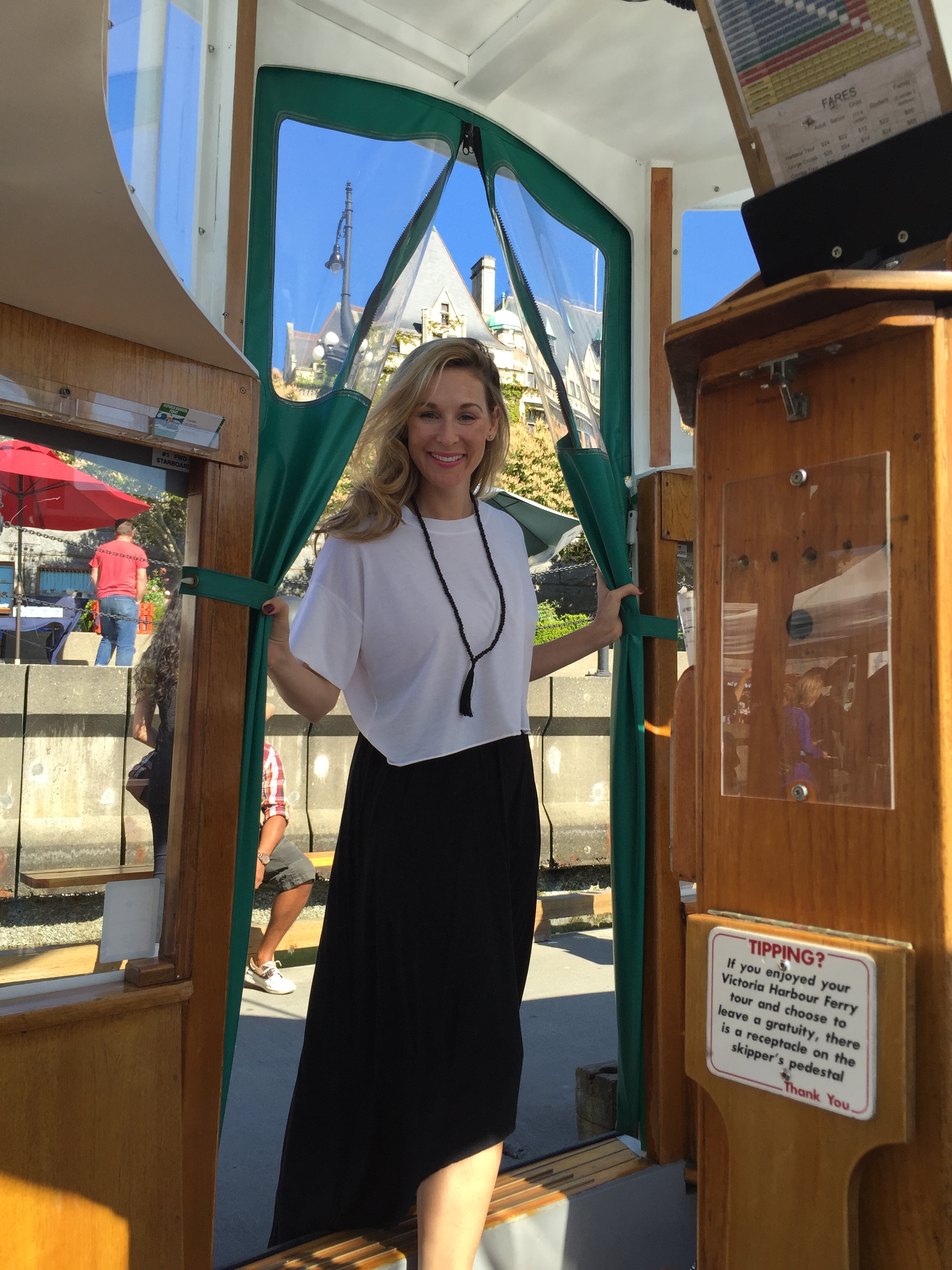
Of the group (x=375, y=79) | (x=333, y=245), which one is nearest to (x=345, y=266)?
(x=333, y=245)

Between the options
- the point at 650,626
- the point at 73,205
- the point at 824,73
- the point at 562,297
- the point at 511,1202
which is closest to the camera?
the point at 824,73

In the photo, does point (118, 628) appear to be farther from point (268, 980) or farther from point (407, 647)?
point (268, 980)

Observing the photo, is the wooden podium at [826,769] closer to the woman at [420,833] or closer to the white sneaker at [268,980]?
the woman at [420,833]

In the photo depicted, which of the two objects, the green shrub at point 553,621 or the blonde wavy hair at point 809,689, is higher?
the green shrub at point 553,621

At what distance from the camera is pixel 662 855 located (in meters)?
2.74

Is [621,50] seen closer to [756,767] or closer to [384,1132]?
[756,767]

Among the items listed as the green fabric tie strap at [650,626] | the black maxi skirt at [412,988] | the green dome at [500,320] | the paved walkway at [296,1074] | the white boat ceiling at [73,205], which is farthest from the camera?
the green dome at [500,320]

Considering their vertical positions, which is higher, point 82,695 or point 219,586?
point 219,586

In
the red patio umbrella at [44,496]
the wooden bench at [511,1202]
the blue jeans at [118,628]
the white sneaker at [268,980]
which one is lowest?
the white sneaker at [268,980]

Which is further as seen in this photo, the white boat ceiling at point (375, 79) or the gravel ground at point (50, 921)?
the gravel ground at point (50, 921)

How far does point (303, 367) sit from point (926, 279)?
5.31 feet

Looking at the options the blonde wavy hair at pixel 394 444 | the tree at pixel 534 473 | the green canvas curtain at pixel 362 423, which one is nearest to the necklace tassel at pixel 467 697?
the blonde wavy hair at pixel 394 444

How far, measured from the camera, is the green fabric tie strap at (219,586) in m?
1.97

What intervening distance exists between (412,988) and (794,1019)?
1.04 metres
